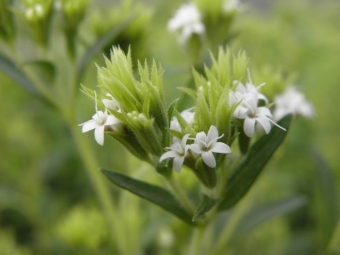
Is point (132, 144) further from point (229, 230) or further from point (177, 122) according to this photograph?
point (229, 230)

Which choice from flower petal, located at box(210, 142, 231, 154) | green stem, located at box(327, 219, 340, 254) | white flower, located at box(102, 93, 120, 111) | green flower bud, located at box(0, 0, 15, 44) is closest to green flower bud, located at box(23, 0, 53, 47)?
green flower bud, located at box(0, 0, 15, 44)

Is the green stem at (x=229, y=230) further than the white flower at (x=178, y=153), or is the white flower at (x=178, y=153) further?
the green stem at (x=229, y=230)

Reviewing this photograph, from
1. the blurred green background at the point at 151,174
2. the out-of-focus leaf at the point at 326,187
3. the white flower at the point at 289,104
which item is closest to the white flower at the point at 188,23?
the blurred green background at the point at 151,174

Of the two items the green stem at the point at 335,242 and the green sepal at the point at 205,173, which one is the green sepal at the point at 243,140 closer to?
the green sepal at the point at 205,173

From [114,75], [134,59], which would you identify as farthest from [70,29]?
[114,75]

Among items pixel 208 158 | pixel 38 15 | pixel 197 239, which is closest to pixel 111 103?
pixel 208 158

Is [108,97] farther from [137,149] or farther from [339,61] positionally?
[339,61]

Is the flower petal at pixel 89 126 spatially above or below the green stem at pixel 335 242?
above
